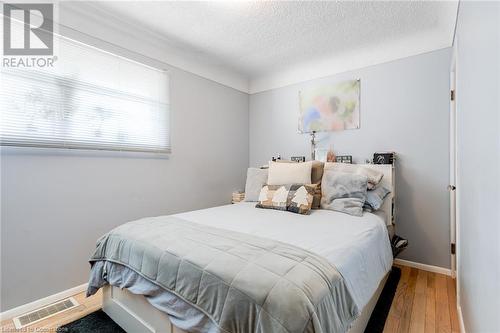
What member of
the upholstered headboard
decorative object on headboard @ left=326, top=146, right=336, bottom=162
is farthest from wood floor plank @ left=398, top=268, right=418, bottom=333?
decorative object on headboard @ left=326, top=146, right=336, bottom=162

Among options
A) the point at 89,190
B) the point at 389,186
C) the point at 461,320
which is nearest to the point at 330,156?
the point at 389,186

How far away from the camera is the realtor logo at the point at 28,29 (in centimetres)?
177

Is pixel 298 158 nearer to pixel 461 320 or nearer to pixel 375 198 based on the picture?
pixel 375 198

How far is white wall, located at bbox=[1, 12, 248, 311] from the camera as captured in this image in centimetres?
180

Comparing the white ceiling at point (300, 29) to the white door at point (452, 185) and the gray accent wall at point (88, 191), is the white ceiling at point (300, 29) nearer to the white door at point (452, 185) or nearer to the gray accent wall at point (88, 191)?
the white door at point (452, 185)

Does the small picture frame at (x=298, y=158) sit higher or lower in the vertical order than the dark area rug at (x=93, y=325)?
higher

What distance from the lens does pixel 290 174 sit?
2.40m

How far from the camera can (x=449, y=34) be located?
229 cm

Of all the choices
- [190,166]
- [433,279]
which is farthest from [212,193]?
[433,279]

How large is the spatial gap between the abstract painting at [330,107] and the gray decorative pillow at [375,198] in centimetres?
87

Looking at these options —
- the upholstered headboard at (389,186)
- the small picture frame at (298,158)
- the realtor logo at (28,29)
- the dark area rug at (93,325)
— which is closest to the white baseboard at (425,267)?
the upholstered headboard at (389,186)

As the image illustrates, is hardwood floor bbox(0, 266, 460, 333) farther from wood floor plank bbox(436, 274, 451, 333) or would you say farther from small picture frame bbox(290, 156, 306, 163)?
small picture frame bbox(290, 156, 306, 163)

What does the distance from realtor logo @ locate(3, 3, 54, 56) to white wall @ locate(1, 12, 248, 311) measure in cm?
30

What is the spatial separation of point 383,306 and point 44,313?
258cm
